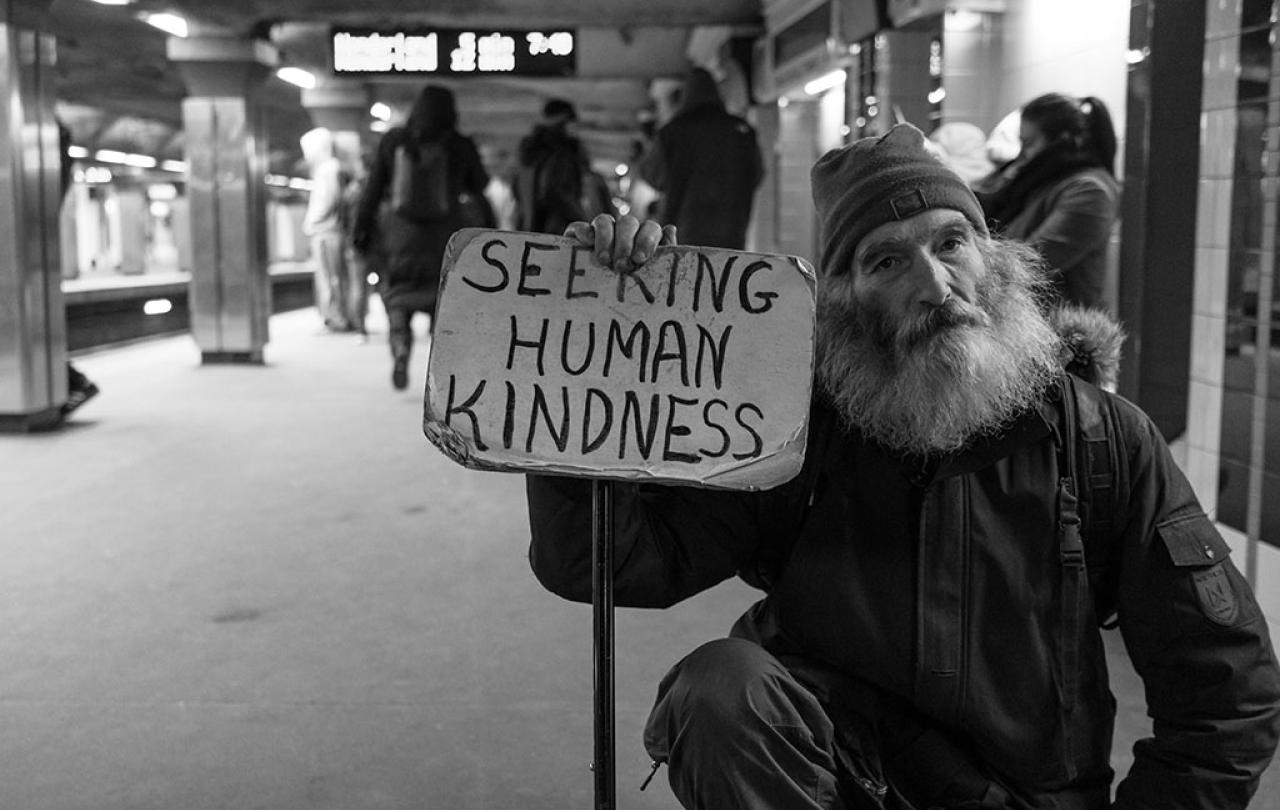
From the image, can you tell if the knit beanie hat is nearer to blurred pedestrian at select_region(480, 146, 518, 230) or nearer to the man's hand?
the man's hand

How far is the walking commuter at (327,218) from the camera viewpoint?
14.7 meters

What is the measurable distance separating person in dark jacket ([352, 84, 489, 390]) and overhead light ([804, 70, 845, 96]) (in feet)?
9.25

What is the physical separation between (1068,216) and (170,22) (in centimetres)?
904

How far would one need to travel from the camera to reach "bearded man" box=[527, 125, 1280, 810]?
1804 millimetres

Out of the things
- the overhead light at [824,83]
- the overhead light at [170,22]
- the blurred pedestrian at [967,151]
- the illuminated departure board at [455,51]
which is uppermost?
the overhead light at [170,22]

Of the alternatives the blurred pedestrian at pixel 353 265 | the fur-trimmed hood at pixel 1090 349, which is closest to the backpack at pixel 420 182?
the blurred pedestrian at pixel 353 265

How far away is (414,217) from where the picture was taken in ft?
29.5

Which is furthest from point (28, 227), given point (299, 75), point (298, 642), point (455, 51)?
point (299, 75)

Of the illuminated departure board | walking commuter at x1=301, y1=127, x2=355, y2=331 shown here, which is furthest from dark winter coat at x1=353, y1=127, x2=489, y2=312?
walking commuter at x1=301, y1=127, x2=355, y2=331

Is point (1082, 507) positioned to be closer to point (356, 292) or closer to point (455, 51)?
point (455, 51)

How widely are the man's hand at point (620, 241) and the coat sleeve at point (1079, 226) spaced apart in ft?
9.87

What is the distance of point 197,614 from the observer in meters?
4.27

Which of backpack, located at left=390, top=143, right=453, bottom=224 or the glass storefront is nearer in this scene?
the glass storefront

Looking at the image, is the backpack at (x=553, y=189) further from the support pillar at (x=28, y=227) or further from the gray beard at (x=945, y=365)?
the gray beard at (x=945, y=365)
